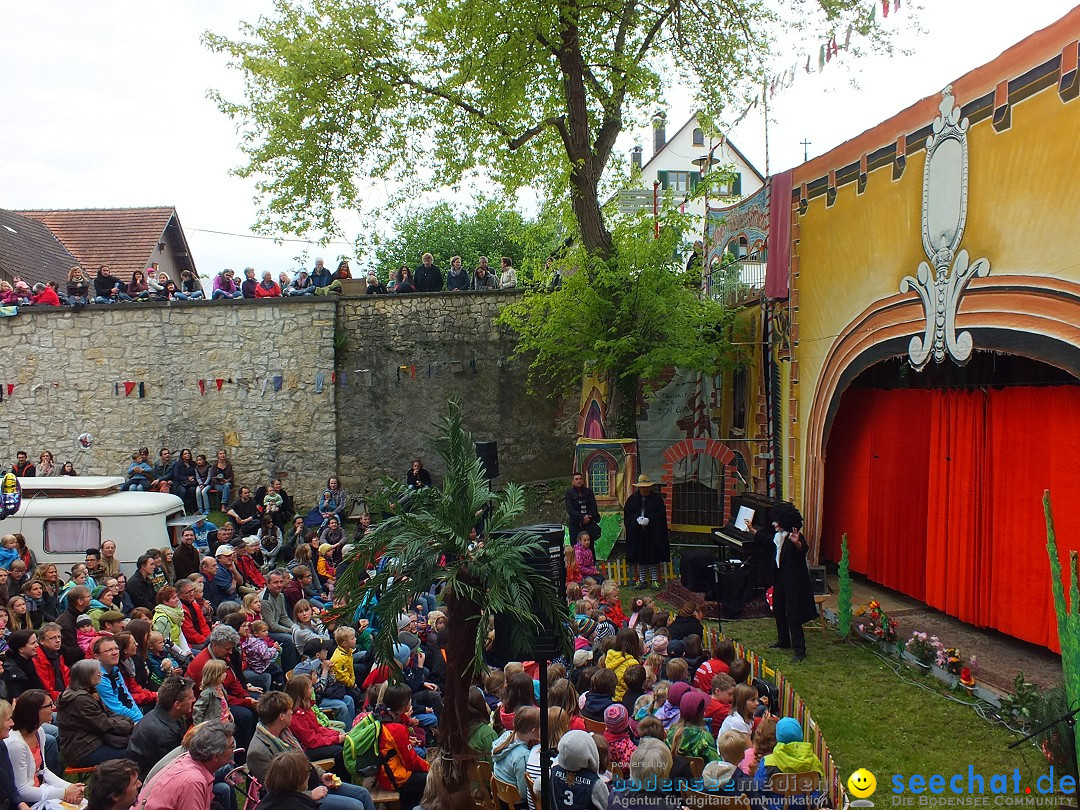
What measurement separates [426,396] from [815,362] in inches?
318

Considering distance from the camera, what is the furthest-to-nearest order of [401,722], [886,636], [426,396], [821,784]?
[426,396] → [886,636] → [401,722] → [821,784]

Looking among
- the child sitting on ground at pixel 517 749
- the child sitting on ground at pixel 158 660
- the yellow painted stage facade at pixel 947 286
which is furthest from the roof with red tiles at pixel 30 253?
the child sitting on ground at pixel 517 749

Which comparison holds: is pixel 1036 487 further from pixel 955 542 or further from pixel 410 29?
pixel 410 29

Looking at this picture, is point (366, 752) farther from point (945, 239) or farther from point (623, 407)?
point (623, 407)

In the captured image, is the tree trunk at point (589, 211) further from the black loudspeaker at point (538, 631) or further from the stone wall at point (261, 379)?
the black loudspeaker at point (538, 631)

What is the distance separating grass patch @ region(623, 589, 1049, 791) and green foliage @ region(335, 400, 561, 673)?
355 centimetres

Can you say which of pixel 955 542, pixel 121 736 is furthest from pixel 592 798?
pixel 955 542

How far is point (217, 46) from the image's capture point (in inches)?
553

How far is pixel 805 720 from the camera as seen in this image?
611 centimetres

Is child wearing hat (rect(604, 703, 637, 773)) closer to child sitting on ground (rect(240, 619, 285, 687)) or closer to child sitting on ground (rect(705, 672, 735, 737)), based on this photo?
child sitting on ground (rect(705, 672, 735, 737))

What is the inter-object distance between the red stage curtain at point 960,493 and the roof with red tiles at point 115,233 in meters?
21.1

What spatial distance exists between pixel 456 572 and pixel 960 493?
694cm

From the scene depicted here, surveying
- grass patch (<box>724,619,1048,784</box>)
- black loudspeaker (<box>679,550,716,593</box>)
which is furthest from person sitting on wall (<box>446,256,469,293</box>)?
grass patch (<box>724,619,1048,784</box>)

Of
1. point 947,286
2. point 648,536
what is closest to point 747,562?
point 648,536
